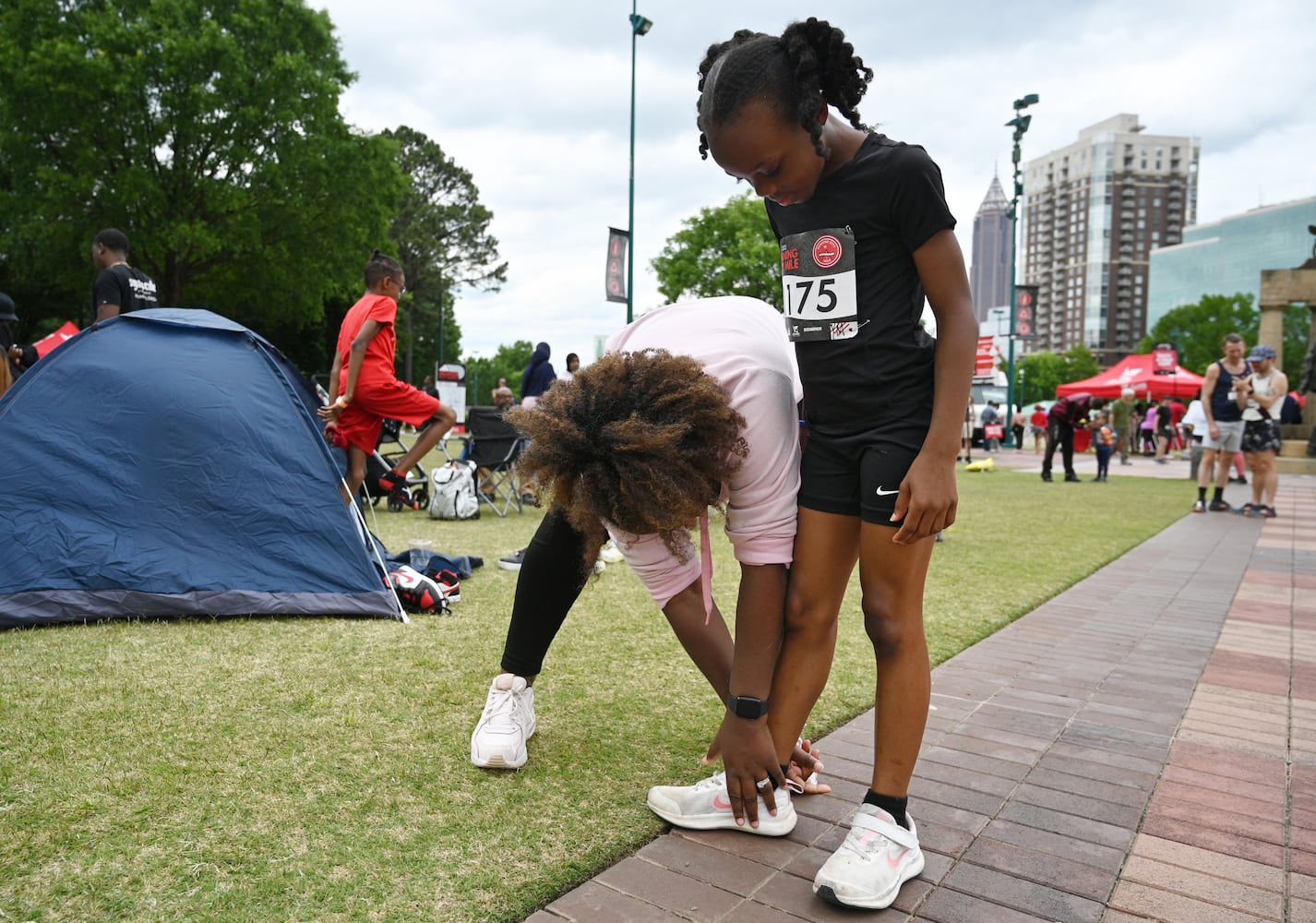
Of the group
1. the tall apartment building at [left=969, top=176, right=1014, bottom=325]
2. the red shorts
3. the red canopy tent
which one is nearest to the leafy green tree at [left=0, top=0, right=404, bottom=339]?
the red shorts

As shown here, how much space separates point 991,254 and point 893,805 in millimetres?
147577

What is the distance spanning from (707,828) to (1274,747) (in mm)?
1966

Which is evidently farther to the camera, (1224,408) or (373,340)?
(1224,408)

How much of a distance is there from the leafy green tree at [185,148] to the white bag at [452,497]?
597 inches

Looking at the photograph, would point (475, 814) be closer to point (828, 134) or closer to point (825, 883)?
point (825, 883)

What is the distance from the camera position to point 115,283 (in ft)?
A: 20.0

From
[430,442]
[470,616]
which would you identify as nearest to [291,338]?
[430,442]

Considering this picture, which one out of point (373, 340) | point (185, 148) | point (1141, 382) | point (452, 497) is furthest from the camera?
point (1141, 382)

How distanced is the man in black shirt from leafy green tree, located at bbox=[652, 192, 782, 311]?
35.5 meters

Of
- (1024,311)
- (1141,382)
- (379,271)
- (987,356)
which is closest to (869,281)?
(379,271)

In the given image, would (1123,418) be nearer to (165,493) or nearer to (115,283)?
(115,283)

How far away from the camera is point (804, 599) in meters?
2.06

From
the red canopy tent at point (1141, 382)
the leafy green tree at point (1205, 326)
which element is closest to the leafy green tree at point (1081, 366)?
the leafy green tree at point (1205, 326)

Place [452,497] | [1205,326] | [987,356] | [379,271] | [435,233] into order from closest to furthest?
[379,271], [452,497], [987,356], [435,233], [1205,326]
